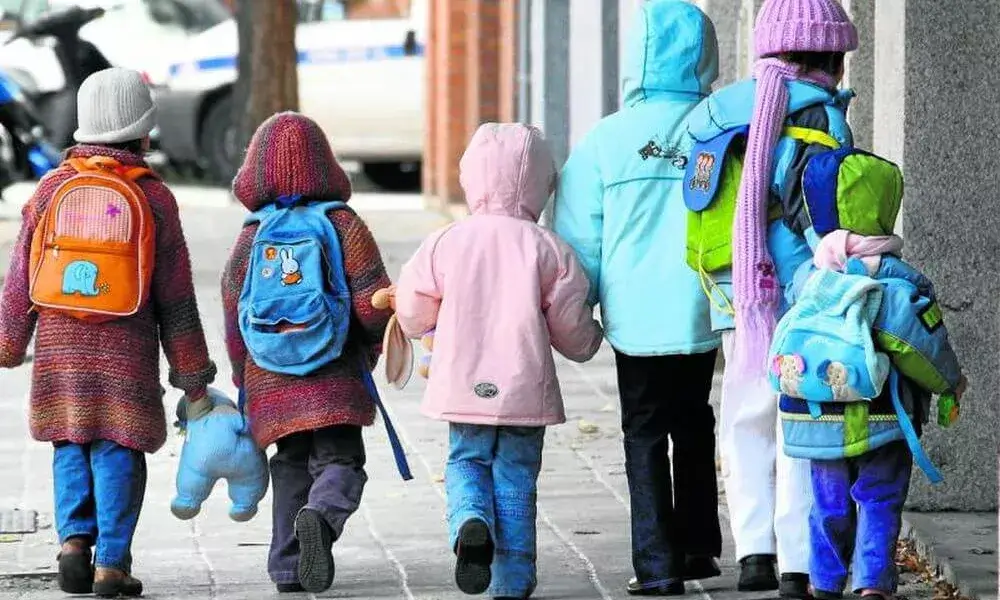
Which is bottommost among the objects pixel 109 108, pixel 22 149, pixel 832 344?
pixel 22 149

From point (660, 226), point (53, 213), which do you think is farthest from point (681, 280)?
point (53, 213)

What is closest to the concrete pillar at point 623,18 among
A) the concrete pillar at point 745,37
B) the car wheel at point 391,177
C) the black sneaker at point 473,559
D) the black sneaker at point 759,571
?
the concrete pillar at point 745,37

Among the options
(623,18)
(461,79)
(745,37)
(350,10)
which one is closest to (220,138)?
(350,10)

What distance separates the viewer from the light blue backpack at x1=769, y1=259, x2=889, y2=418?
5.97 meters

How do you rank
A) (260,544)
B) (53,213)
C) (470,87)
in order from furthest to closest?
(470,87), (260,544), (53,213)

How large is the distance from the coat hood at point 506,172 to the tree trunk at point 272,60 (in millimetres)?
14475

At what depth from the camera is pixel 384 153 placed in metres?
23.1

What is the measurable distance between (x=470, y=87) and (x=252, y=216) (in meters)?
13.9

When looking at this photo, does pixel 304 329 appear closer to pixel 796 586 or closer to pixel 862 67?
pixel 796 586

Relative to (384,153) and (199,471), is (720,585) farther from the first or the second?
(384,153)

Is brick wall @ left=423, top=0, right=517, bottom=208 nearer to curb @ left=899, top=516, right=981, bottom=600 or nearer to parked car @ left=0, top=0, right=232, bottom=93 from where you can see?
parked car @ left=0, top=0, right=232, bottom=93

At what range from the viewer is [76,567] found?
21.7 ft

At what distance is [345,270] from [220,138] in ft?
57.2

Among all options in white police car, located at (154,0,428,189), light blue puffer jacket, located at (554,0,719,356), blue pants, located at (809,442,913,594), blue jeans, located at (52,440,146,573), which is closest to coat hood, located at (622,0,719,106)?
light blue puffer jacket, located at (554,0,719,356)
